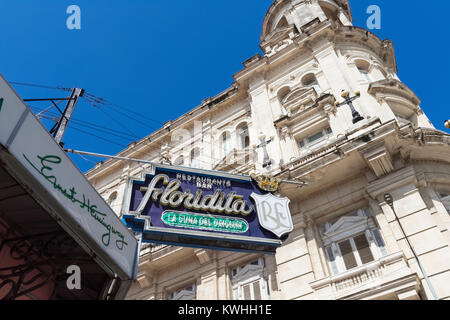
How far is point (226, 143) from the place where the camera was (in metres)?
22.3

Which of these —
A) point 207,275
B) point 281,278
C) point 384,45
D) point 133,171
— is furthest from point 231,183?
point 384,45

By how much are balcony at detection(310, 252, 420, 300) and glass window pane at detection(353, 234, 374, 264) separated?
0.94 metres

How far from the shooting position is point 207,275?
49.2 feet

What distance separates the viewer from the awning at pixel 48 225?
484 centimetres

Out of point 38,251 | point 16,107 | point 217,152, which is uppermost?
point 217,152

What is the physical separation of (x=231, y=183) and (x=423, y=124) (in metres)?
12.0

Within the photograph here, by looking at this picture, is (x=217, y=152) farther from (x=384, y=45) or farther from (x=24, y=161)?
(x=24, y=161)

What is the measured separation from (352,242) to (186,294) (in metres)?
7.50

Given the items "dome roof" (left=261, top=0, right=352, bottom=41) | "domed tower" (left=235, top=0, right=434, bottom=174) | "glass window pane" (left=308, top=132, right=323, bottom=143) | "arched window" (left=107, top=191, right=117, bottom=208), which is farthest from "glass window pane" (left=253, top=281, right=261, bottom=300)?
"dome roof" (left=261, top=0, right=352, bottom=41)

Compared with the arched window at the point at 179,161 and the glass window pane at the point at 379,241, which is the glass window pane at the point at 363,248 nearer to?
the glass window pane at the point at 379,241

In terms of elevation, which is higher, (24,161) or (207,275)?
(207,275)

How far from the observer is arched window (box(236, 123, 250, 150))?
21516 millimetres

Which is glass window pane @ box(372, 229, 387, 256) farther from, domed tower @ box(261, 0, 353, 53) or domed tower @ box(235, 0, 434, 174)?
domed tower @ box(261, 0, 353, 53)
